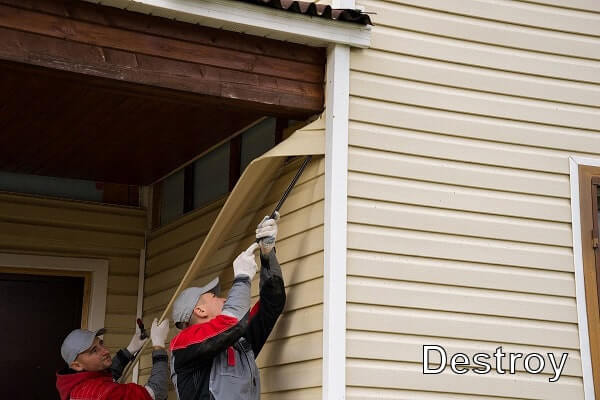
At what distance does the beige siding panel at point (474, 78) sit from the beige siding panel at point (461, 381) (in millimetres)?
1764

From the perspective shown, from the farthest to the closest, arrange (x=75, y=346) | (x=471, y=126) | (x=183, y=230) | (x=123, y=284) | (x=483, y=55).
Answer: (x=123, y=284) → (x=183, y=230) → (x=75, y=346) → (x=483, y=55) → (x=471, y=126)

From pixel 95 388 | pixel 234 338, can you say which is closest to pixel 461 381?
pixel 234 338

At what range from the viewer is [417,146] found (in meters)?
6.03

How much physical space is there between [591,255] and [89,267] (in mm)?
4256

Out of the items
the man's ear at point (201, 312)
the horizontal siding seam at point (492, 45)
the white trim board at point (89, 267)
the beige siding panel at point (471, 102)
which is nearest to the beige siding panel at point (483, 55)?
the horizontal siding seam at point (492, 45)

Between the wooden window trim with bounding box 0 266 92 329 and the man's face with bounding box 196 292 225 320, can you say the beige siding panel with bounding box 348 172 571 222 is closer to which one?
the man's face with bounding box 196 292 225 320

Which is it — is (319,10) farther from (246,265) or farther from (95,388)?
(95,388)

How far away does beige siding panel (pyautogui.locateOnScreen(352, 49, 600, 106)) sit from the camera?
19.9ft

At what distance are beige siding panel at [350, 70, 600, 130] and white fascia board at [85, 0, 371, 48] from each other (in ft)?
0.84

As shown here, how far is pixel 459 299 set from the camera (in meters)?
5.89

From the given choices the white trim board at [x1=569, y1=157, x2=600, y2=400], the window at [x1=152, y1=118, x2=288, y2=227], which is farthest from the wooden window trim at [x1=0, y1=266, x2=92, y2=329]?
the white trim board at [x1=569, y1=157, x2=600, y2=400]

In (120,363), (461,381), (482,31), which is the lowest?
(461,381)

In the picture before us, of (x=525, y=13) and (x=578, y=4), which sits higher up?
(x=578, y=4)

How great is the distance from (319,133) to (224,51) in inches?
29.0
